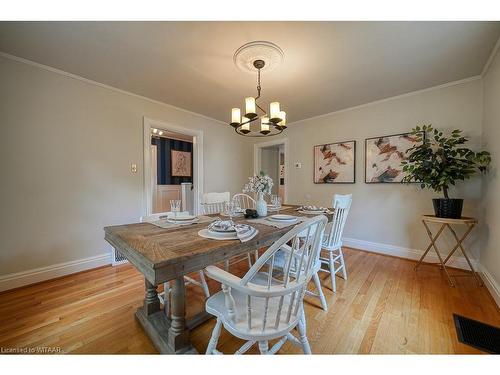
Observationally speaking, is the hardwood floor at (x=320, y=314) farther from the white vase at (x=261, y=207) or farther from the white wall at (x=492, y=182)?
the white vase at (x=261, y=207)

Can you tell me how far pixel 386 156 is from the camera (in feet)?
9.46

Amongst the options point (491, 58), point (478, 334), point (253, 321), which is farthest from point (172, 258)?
point (491, 58)

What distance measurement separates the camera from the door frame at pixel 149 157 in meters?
2.86

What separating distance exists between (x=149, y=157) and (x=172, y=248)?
7.51 ft

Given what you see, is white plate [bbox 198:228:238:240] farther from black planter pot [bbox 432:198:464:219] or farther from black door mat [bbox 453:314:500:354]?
black planter pot [bbox 432:198:464:219]

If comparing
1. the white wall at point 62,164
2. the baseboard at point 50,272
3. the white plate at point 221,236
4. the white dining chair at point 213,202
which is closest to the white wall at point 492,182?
the white plate at point 221,236

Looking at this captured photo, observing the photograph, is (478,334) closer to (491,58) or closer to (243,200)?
(491,58)

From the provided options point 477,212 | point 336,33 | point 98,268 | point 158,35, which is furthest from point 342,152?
point 98,268

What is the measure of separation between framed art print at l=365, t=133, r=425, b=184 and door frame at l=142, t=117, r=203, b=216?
2757 millimetres

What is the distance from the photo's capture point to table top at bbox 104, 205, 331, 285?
0.88 meters

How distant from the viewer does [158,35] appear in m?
1.62

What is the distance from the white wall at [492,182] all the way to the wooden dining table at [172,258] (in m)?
2.02
